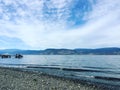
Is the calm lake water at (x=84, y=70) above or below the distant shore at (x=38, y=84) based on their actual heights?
below

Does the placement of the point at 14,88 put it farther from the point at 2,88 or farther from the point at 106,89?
the point at 106,89

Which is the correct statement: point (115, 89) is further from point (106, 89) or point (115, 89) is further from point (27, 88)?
point (27, 88)

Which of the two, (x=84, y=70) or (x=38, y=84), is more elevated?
(x=38, y=84)

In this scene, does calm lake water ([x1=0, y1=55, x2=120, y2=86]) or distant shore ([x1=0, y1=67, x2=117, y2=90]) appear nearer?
distant shore ([x1=0, y1=67, x2=117, y2=90])

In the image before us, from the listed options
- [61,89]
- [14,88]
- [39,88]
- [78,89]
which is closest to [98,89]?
[78,89]

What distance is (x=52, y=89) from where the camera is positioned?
20.4 meters

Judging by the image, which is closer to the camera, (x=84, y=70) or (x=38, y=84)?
(x=38, y=84)

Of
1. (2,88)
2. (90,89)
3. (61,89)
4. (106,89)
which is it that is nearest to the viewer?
(2,88)

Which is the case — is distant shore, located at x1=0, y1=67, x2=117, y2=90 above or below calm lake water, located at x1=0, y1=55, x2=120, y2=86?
above

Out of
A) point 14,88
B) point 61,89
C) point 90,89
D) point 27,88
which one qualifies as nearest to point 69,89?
point 61,89

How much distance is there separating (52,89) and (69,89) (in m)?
2.17

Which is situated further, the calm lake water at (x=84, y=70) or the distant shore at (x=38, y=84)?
the calm lake water at (x=84, y=70)

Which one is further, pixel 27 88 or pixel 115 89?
pixel 115 89

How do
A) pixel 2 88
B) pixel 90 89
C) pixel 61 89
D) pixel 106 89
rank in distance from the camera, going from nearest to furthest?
1. pixel 2 88
2. pixel 61 89
3. pixel 90 89
4. pixel 106 89
